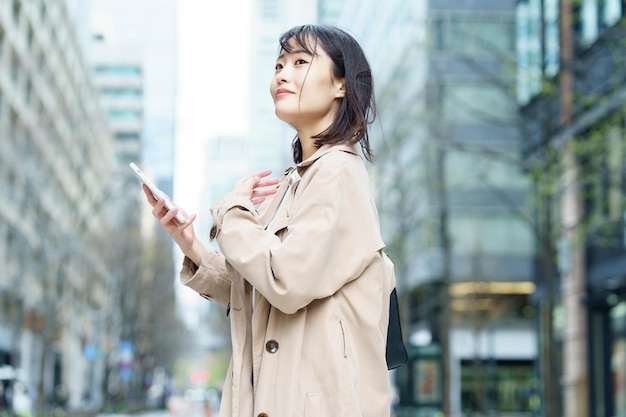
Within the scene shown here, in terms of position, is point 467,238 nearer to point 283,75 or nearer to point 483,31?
point 483,31

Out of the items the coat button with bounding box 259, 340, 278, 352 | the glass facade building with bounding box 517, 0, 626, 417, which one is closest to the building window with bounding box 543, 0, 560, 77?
the glass facade building with bounding box 517, 0, 626, 417

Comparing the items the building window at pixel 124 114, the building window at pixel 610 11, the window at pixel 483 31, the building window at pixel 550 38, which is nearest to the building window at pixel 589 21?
the building window at pixel 610 11

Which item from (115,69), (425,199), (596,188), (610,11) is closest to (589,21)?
(610,11)

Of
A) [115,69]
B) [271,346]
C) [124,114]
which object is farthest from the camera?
[124,114]

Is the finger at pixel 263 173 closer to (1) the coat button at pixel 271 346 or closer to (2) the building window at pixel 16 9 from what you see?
(1) the coat button at pixel 271 346

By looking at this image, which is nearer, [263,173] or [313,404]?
[313,404]

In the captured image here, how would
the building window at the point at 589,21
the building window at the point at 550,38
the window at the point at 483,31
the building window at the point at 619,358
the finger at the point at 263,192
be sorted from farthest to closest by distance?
the window at the point at 483,31 < the building window at the point at 619,358 < the building window at the point at 589,21 < the building window at the point at 550,38 < the finger at the point at 263,192

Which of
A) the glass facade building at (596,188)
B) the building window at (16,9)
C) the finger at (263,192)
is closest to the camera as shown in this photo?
the finger at (263,192)

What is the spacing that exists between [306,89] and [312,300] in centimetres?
60

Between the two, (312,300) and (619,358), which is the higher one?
(619,358)

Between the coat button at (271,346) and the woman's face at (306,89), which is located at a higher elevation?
the woman's face at (306,89)

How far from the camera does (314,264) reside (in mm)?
2529

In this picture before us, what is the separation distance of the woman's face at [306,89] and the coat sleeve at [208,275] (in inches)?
17.4

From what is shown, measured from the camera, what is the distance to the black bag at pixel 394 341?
282 cm
